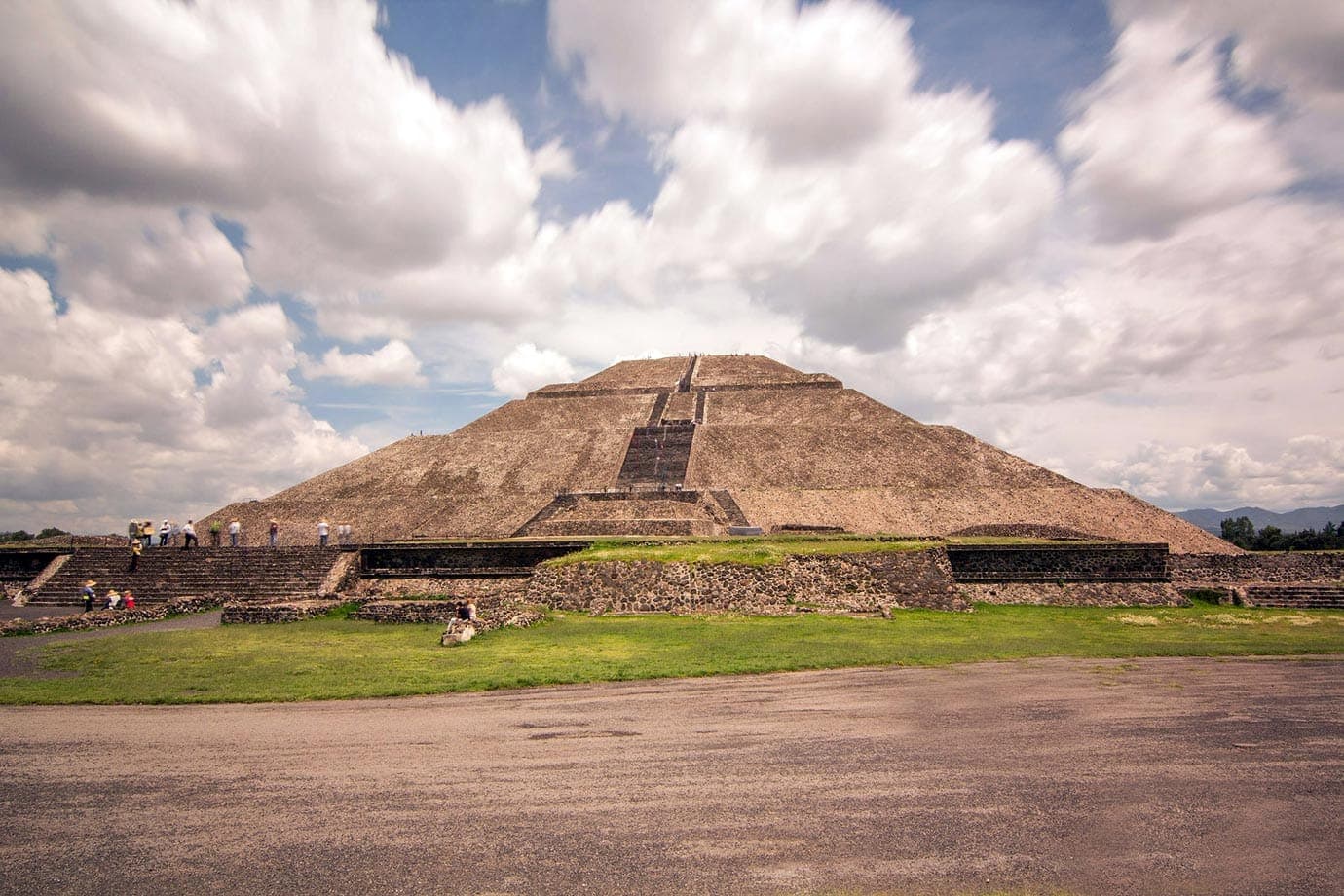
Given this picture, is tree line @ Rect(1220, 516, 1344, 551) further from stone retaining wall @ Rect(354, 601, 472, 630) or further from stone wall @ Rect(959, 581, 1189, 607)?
Answer: stone retaining wall @ Rect(354, 601, 472, 630)

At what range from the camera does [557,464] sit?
159 feet

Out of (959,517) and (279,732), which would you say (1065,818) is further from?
(959,517)

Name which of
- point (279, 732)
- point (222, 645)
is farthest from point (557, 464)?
point (279, 732)

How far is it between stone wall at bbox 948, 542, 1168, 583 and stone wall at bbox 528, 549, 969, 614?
2.84 meters

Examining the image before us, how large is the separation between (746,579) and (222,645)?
496 inches

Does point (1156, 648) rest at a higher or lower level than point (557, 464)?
lower

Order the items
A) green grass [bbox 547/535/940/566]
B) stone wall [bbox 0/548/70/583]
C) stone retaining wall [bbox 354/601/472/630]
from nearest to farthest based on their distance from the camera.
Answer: stone retaining wall [bbox 354/601/472/630], green grass [bbox 547/535/940/566], stone wall [bbox 0/548/70/583]

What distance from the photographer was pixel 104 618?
61.2 ft

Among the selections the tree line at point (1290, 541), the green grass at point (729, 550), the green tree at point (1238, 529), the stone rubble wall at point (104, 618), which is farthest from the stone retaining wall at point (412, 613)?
the green tree at point (1238, 529)

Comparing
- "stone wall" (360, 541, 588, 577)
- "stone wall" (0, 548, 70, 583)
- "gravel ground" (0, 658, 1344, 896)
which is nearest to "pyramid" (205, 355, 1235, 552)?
"stone wall" (360, 541, 588, 577)

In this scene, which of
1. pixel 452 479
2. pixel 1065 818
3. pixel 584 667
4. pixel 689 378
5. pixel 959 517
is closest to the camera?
pixel 1065 818

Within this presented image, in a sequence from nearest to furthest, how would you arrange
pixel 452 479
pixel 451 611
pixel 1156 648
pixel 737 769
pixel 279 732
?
pixel 737 769, pixel 279 732, pixel 1156 648, pixel 451 611, pixel 452 479

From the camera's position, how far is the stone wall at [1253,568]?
2348 cm

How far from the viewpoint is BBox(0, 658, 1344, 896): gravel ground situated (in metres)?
4.88
